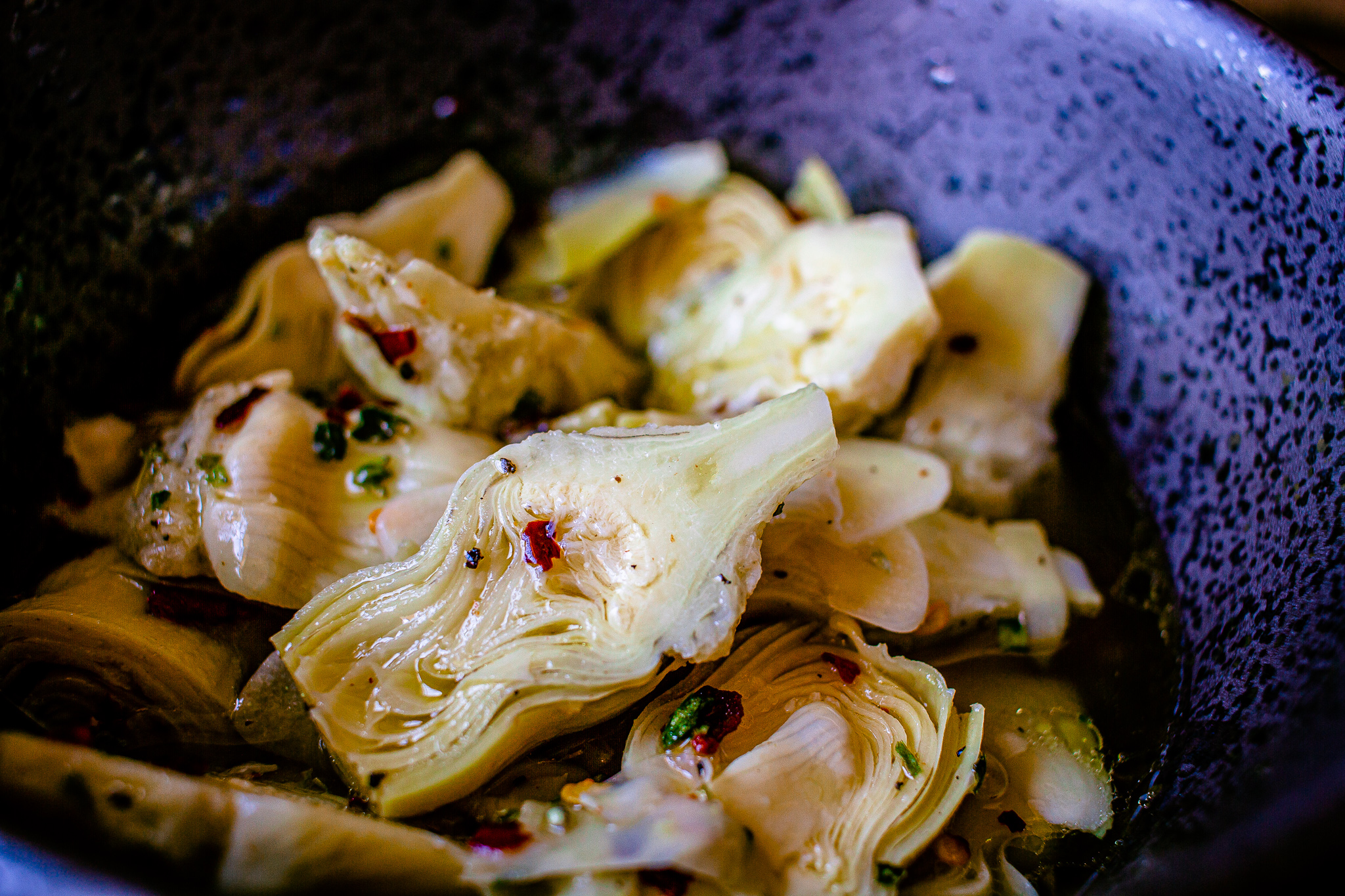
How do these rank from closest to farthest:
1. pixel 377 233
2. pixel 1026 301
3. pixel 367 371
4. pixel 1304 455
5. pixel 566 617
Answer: pixel 566 617 < pixel 1304 455 < pixel 367 371 < pixel 1026 301 < pixel 377 233

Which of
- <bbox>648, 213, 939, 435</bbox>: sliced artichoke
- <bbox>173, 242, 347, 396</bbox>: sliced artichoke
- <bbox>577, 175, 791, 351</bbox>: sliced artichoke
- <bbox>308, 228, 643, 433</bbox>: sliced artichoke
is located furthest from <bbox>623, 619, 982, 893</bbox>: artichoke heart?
<bbox>173, 242, 347, 396</bbox>: sliced artichoke

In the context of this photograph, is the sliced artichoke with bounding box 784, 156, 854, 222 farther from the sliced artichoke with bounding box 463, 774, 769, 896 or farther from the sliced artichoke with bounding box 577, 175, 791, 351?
the sliced artichoke with bounding box 463, 774, 769, 896

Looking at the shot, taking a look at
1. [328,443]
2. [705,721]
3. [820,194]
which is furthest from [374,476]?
[820,194]

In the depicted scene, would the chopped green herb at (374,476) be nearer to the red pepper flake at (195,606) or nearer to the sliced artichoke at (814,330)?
the red pepper flake at (195,606)

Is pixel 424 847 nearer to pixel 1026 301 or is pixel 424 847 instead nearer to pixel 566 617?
pixel 566 617

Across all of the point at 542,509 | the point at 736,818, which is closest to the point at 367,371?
the point at 542,509

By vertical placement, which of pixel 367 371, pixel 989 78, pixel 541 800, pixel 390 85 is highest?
pixel 390 85

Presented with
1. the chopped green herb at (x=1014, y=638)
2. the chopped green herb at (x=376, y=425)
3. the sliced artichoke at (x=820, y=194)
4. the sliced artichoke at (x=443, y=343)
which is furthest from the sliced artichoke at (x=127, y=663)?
the sliced artichoke at (x=820, y=194)
